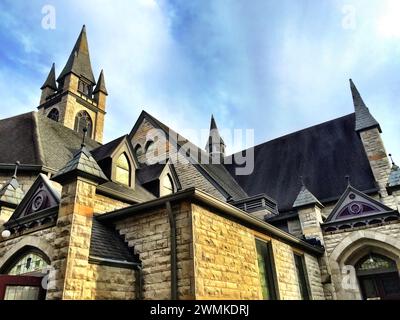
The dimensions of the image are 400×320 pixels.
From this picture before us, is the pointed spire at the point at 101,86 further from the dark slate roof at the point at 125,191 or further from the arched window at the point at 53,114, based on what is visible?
the dark slate roof at the point at 125,191

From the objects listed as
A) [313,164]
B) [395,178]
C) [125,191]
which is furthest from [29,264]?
[313,164]

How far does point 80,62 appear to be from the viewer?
43.0 metres

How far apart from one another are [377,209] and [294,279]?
477 centimetres

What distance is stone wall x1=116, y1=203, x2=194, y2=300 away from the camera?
260 inches

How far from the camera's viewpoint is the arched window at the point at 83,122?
3694cm

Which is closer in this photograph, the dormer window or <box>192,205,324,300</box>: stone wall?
<box>192,205,324,300</box>: stone wall

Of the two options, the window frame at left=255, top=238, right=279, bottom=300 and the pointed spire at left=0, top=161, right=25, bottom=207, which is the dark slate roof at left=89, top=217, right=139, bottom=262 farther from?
the window frame at left=255, top=238, right=279, bottom=300

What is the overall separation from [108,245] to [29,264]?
2.10 meters

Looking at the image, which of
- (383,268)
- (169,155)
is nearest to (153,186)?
(169,155)

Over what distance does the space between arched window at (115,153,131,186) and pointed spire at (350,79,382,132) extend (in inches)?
469

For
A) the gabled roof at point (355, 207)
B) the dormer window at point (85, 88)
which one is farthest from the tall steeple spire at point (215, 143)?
the gabled roof at point (355, 207)

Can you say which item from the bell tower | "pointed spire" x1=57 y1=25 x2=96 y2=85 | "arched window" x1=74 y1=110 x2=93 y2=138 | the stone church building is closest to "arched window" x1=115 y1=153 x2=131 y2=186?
the stone church building

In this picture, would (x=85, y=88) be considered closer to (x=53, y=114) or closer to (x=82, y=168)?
(x=53, y=114)

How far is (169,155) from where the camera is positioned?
17516mm
